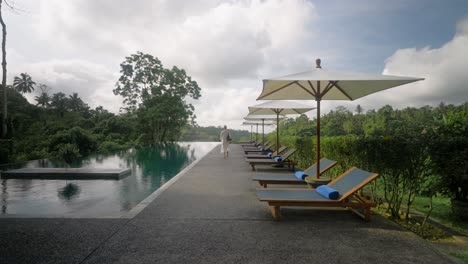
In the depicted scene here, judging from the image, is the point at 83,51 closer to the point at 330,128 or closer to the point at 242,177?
the point at 242,177

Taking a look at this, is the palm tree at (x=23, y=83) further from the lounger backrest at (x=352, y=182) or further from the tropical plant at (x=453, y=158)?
the tropical plant at (x=453, y=158)

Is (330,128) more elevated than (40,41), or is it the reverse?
(40,41)

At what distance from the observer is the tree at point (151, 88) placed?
30016mm

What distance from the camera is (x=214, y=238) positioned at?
140 inches

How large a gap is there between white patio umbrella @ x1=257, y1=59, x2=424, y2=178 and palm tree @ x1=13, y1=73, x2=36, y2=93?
238 feet

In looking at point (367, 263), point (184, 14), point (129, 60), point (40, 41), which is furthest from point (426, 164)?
point (129, 60)

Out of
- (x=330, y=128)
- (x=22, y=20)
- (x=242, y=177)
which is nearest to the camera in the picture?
(x=242, y=177)

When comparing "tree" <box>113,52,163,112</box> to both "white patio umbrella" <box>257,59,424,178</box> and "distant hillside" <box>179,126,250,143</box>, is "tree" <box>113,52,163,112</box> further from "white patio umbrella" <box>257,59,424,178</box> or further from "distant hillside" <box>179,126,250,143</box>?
"white patio umbrella" <box>257,59,424,178</box>

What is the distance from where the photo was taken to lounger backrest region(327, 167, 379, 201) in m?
4.33

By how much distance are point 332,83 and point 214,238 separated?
11.7ft

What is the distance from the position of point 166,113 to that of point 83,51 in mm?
17022

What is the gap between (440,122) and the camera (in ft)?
17.5

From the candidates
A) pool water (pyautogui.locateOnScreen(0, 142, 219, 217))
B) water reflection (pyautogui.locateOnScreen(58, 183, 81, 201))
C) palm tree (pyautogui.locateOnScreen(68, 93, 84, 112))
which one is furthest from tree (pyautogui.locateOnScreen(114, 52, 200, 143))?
palm tree (pyautogui.locateOnScreen(68, 93, 84, 112))

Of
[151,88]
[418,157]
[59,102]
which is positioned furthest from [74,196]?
[59,102]
